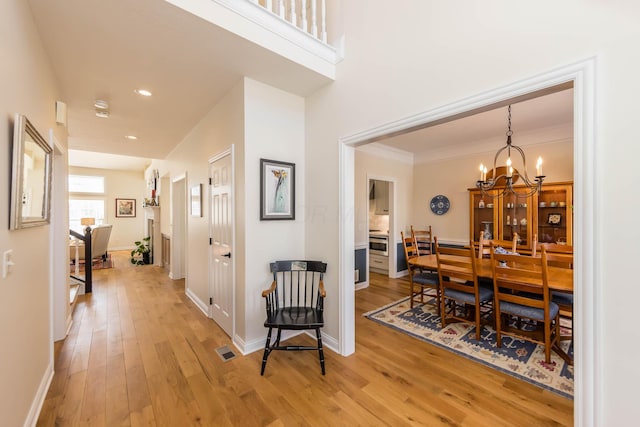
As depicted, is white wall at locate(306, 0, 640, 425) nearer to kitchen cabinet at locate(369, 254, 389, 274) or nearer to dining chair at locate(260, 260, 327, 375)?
dining chair at locate(260, 260, 327, 375)

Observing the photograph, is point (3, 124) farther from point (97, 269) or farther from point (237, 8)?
point (97, 269)

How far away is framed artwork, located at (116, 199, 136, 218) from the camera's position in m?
9.11

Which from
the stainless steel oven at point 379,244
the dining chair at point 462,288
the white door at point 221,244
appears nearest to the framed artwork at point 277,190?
the white door at point 221,244

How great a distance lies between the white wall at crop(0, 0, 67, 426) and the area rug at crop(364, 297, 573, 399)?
3.06 meters

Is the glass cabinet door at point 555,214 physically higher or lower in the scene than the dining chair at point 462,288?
higher

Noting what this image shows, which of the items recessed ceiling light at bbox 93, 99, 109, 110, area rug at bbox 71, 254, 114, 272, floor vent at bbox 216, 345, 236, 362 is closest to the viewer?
floor vent at bbox 216, 345, 236, 362

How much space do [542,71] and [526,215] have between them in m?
3.66

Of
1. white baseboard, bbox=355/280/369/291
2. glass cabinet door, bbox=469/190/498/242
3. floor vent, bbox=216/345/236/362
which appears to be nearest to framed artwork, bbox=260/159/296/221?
floor vent, bbox=216/345/236/362

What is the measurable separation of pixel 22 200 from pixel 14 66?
0.72 meters

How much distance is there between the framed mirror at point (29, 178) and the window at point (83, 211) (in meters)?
8.53

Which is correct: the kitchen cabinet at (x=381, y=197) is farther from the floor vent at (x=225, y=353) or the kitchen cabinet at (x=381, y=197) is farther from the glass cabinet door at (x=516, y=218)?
the floor vent at (x=225, y=353)

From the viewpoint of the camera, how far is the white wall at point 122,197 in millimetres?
8898

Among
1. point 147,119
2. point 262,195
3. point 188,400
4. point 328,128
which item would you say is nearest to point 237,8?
point 328,128

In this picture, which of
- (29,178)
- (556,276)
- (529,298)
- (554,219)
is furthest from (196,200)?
(554,219)
